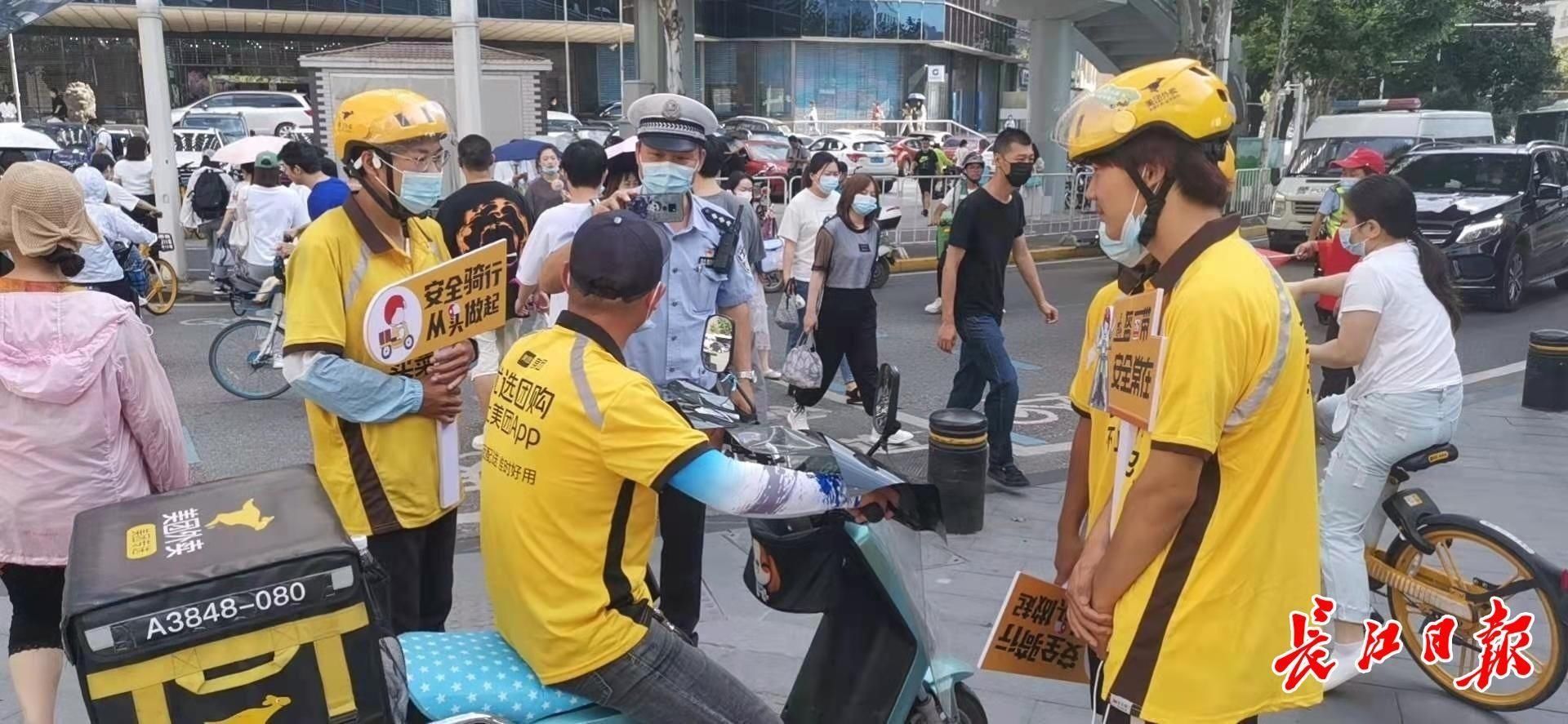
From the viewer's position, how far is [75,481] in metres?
2.88

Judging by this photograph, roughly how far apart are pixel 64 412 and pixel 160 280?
31.5ft

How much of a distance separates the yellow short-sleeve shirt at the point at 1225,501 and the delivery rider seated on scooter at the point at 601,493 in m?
0.66

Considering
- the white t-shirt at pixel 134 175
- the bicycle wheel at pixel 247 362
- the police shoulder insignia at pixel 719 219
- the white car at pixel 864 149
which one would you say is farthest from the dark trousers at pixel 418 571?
the white car at pixel 864 149

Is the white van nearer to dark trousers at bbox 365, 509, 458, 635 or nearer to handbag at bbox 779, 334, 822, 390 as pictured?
handbag at bbox 779, 334, 822, 390

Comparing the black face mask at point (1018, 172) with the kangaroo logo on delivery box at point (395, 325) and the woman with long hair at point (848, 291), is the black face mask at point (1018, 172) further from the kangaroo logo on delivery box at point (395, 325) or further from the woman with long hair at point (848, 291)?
the kangaroo logo on delivery box at point (395, 325)

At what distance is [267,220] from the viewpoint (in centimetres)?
923

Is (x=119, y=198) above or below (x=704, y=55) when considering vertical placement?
below

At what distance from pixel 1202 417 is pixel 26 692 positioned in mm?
3032

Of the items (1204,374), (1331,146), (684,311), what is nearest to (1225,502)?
(1204,374)

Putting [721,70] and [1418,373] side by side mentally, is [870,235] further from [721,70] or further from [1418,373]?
[721,70]

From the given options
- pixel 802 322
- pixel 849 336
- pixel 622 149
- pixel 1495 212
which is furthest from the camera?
pixel 1495 212

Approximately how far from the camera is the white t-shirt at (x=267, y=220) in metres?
9.22

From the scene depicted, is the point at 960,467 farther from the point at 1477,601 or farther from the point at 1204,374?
the point at 1204,374

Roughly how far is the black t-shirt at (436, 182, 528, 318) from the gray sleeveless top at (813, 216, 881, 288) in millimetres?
1769
